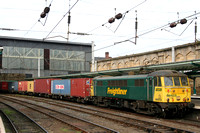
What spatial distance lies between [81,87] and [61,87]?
690 cm

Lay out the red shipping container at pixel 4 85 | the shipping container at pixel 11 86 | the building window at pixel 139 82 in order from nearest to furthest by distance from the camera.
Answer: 1. the building window at pixel 139 82
2. the shipping container at pixel 11 86
3. the red shipping container at pixel 4 85

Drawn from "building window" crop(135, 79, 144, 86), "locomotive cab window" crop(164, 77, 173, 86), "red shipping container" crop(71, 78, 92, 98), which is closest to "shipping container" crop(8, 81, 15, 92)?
"red shipping container" crop(71, 78, 92, 98)

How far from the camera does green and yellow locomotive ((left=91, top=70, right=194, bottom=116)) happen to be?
1692 cm

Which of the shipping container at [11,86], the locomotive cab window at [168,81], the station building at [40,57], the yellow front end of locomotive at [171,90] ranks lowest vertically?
the shipping container at [11,86]

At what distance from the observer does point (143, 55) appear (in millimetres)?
45156

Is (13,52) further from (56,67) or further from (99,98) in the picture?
(99,98)

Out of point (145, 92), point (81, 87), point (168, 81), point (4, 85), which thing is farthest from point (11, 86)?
point (168, 81)

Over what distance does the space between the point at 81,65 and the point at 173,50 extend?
111ft

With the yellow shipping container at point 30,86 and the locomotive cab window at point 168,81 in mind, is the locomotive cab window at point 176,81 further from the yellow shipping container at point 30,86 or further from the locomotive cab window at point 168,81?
the yellow shipping container at point 30,86

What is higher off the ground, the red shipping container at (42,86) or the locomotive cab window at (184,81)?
the locomotive cab window at (184,81)

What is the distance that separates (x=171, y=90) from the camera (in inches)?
667

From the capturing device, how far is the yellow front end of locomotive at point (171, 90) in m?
16.9

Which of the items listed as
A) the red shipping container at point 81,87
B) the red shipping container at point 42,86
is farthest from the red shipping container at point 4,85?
the red shipping container at point 81,87

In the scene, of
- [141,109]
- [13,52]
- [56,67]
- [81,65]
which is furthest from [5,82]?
[141,109]
